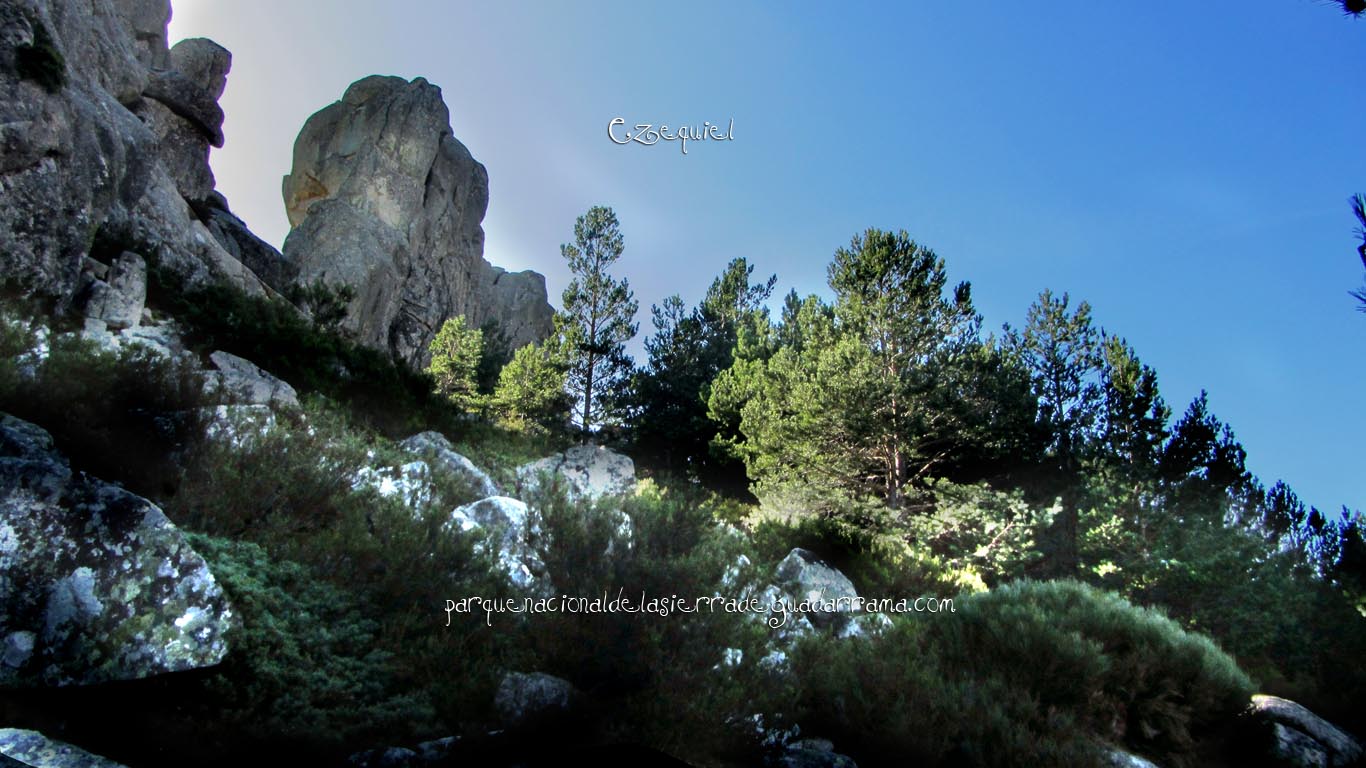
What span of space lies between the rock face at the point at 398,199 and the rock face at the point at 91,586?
28.6m

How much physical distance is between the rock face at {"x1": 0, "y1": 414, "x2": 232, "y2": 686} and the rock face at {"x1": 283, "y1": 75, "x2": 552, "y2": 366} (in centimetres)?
2859

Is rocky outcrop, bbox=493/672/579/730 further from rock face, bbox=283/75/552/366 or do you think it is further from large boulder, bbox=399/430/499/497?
rock face, bbox=283/75/552/366

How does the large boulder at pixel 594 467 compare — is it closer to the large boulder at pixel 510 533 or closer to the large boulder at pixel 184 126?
the large boulder at pixel 510 533

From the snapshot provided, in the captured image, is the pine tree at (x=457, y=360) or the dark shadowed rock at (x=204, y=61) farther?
the dark shadowed rock at (x=204, y=61)

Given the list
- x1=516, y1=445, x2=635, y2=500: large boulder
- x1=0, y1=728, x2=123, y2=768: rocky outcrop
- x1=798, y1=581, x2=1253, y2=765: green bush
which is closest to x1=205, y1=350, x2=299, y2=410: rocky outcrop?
x1=0, y1=728, x2=123, y2=768: rocky outcrop

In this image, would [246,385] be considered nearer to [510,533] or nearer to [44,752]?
[510,533]

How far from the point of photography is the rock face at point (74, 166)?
754cm

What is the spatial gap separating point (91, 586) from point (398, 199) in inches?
1401

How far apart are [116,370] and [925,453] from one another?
55.2 feet

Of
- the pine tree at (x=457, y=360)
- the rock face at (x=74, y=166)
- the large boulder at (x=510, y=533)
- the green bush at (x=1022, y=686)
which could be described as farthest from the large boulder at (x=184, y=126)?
the green bush at (x=1022, y=686)

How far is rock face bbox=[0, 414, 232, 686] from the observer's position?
3693mm

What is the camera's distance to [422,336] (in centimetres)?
3656

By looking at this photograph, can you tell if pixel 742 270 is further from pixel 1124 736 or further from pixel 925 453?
pixel 1124 736

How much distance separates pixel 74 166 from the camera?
8391mm
